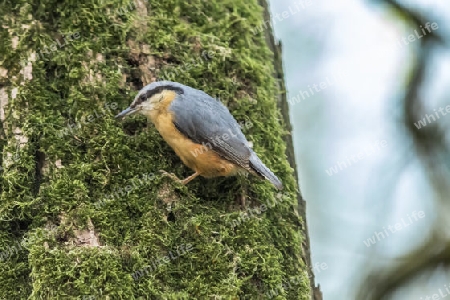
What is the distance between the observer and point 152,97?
84.5 inches

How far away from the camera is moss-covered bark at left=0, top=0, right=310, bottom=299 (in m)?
1.75

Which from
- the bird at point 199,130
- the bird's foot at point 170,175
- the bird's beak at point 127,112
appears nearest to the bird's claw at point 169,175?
the bird's foot at point 170,175

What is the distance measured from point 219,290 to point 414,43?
2823mm

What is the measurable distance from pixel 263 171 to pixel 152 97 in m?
0.59

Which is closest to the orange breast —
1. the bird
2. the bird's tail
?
the bird

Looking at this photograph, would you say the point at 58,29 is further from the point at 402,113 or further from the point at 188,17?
the point at 402,113

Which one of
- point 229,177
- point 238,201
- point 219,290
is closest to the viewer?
point 219,290

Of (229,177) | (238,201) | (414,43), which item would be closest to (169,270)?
(238,201)

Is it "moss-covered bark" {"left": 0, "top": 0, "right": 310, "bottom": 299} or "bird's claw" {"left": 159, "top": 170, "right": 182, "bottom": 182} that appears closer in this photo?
"moss-covered bark" {"left": 0, "top": 0, "right": 310, "bottom": 299}

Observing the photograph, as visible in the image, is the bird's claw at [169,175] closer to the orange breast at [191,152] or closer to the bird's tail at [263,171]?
the orange breast at [191,152]

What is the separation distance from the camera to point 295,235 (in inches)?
81.6

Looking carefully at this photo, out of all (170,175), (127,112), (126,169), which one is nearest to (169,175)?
(170,175)

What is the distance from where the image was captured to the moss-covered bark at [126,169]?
1.75 m

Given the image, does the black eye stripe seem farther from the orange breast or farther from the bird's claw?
the bird's claw
